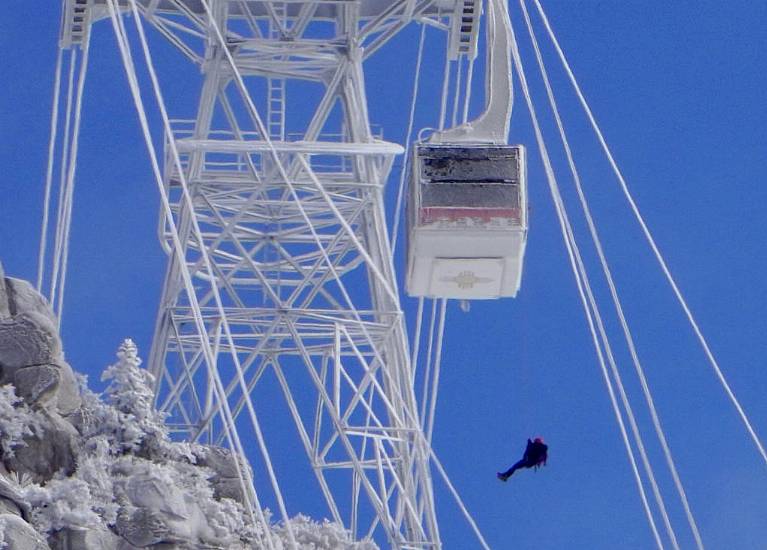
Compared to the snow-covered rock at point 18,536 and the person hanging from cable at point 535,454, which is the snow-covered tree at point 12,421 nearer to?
the snow-covered rock at point 18,536

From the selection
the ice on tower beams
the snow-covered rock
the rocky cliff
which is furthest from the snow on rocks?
the ice on tower beams

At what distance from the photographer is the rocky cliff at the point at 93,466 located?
3494 cm

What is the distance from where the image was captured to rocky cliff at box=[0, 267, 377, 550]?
34938 millimetres

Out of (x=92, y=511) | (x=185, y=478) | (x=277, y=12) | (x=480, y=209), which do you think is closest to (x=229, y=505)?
(x=185, y=478)

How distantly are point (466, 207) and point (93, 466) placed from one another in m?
7.43

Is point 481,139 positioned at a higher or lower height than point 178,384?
higher

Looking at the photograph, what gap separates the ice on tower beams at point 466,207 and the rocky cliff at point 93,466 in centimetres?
465

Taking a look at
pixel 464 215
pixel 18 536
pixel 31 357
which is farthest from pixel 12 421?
pixel 464 215

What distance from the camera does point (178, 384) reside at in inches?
1706

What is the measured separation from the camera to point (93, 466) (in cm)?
3638

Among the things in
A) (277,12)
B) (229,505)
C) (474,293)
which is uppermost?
(277,12)

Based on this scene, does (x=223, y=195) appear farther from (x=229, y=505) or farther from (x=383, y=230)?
(x=229, y=505)

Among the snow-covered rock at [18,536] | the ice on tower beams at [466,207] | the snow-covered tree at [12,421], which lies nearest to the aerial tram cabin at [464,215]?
the ice on tower beams at [466,207]

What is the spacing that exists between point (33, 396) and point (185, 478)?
2.90m
